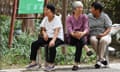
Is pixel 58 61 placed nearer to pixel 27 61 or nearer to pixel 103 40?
pixel 27 61

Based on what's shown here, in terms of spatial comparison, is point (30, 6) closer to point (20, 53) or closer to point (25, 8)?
point (25, 8)

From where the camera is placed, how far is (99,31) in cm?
830

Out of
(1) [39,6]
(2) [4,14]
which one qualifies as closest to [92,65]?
(1) [39,6]

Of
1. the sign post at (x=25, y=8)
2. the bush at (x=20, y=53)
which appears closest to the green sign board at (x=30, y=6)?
the sign post at (x=25, y=8)

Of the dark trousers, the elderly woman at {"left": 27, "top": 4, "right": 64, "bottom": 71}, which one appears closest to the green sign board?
the elderly woman at {"left": 27, "top": 4, "right": 64, "bottom": 71}

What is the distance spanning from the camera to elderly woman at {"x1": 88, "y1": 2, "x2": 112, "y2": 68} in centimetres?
819

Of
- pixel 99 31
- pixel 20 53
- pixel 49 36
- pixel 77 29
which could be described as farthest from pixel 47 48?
pixel 20 53

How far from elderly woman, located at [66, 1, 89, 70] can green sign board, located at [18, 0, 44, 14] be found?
1446 mm

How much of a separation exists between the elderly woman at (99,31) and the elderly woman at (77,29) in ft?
0.98

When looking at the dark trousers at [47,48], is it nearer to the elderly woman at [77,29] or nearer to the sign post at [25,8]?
the elderly woman at [77,29]

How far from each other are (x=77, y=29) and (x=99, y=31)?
0.51 metres

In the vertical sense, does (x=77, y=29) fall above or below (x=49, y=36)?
above

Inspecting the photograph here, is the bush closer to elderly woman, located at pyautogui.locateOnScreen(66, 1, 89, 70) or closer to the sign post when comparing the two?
the sign post

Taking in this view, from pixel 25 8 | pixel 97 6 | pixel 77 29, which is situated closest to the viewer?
pixel 77 29
